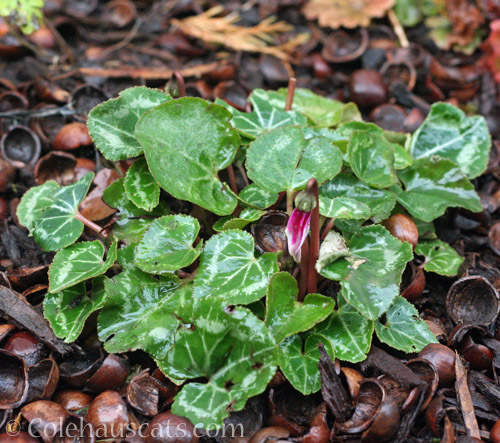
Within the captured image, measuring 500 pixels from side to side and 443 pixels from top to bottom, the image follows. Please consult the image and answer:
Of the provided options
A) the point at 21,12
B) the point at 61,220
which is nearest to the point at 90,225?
the point at 61,220

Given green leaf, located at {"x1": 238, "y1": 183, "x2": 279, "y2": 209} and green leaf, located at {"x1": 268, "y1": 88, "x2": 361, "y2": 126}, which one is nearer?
green leaf, located at {"x1": 238, "y1": 183, "x2": 279, "y2": 209}

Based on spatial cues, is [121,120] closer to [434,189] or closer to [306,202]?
[306,202]

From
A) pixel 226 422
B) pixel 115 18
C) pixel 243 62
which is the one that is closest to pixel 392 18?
pixel 243 62

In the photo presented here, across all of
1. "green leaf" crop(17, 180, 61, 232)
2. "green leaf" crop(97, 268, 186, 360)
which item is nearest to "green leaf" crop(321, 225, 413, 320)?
"green leaf" crop(97, 268, 186, 360)

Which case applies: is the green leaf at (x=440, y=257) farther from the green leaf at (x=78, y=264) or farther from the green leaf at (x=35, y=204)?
the green leaf at (x=35, y=204)

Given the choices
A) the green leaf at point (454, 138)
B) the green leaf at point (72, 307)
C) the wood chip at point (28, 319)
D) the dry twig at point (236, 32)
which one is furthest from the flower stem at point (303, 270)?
the dry twig at point (236, 32)

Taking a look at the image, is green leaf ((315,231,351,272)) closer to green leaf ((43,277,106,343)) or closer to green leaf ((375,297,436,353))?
green leaf ((375,297,436,353))
